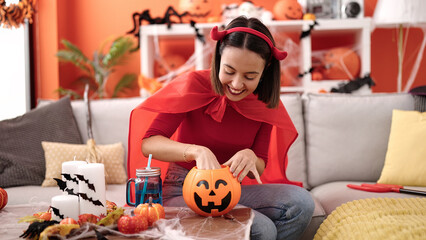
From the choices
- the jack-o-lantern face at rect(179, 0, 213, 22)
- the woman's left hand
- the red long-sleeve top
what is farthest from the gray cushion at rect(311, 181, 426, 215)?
the jack-o-lantern face at rect(179, 0, 213, 22)

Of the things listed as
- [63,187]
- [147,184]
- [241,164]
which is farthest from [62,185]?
[241,164]

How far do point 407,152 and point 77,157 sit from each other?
176 cm

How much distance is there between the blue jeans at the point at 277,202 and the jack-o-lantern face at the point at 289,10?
222cm

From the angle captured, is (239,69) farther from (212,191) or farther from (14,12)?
(14,12)

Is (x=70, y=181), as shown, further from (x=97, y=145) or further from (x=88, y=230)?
(x=97, y=145)

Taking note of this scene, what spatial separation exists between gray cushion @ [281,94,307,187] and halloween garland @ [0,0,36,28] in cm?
199

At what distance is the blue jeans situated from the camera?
1479 millimetres

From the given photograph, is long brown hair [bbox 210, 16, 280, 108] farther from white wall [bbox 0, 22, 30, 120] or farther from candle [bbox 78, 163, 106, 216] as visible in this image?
white wall [bbox 0, 22, 30, 120]

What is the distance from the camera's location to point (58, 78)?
3883mm

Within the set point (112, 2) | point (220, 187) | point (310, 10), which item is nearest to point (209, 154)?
point (220, 187)

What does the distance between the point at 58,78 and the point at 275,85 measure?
2.85 meters

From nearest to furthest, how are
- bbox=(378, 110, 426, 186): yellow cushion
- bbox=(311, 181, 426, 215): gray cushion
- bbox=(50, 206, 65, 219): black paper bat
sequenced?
bbox=(50, 206, 65, 219): black paper bat → bbox=(311, 181, 426, 215): gray cushion → bbox=(378, 110, 426, 186): yellow cushion

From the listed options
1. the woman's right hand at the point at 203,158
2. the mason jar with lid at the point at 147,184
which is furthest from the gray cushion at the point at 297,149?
the mason jar with lid at the point at 147,184

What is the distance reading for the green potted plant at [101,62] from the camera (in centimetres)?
369
